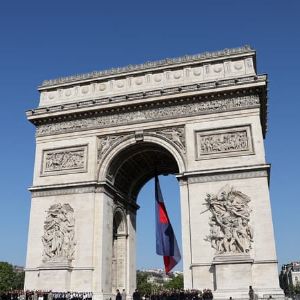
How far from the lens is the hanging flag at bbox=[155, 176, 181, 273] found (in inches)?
906

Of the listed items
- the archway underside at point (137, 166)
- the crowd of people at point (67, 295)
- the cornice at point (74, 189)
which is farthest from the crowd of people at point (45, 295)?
the archway underside at point (137, 166)

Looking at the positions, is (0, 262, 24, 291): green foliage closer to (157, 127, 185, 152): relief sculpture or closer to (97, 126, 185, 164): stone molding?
(97, 126, 185, 164): stone molding

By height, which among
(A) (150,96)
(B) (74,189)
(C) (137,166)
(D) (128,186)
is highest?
(A) (150,96)

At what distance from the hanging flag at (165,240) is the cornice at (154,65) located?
7.58 meters

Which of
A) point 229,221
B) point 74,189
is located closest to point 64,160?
point 74,189

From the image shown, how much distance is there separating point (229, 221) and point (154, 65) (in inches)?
390

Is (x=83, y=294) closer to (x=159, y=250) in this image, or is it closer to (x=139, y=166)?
(x=159, y=250)

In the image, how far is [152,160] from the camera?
87.3 ft

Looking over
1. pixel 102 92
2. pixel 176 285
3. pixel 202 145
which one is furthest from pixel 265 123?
pixel 176 285

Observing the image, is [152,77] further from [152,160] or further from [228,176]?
[228,176]

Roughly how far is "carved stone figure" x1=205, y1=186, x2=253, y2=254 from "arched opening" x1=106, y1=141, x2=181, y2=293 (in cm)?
396

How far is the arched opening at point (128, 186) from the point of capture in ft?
79.4

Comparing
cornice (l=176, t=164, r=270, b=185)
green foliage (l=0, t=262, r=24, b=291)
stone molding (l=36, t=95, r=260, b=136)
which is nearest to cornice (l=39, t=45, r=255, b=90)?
stone molding (l=36, t=95, r=260, b=136)

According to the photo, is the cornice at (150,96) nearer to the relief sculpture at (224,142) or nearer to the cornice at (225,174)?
the relief sculpture at (224,142)
